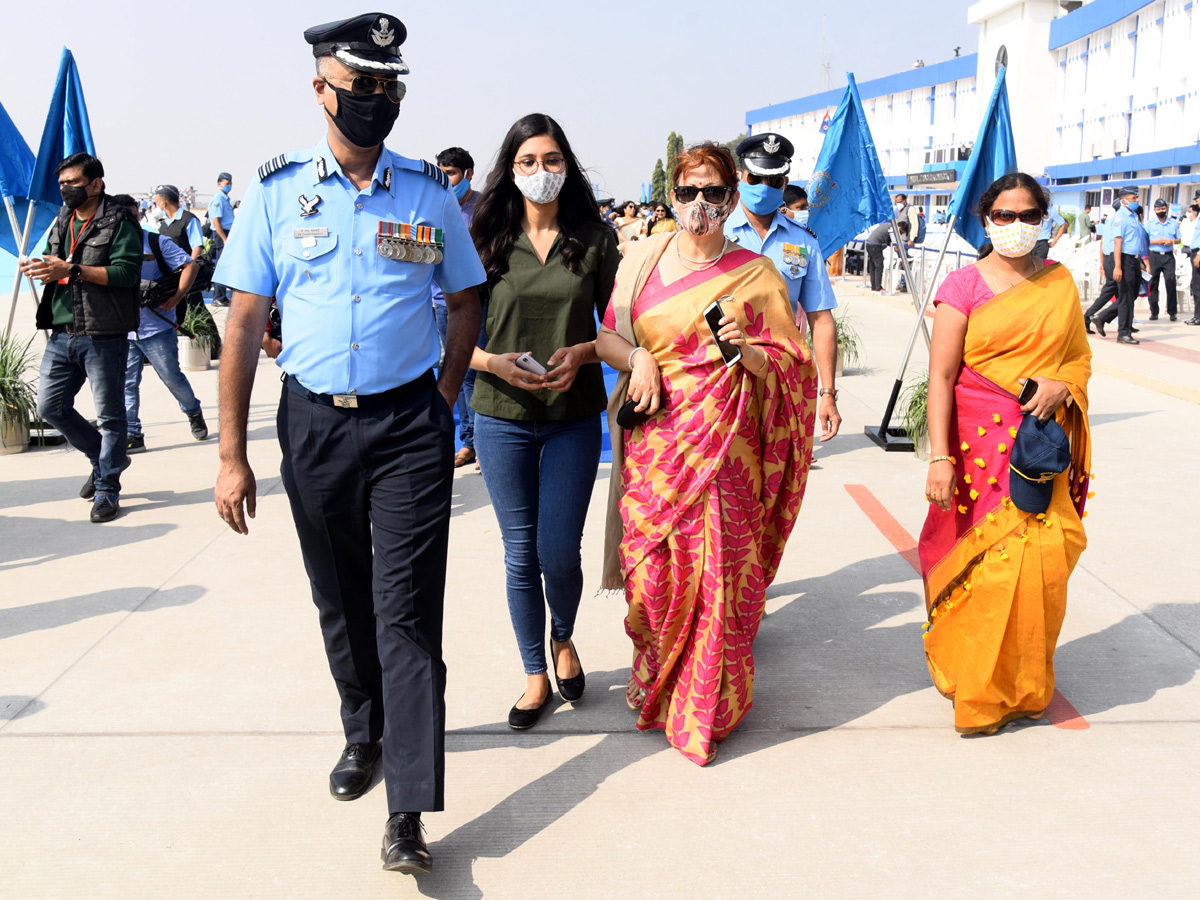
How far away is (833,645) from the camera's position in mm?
4449

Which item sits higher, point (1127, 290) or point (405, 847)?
point (1127, 290)

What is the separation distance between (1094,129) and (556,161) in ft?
159

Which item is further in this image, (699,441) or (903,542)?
(903,542)

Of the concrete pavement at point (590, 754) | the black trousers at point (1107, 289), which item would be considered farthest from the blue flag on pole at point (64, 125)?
the black trousers at point (1107, 289)

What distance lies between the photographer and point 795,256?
15.0 feet

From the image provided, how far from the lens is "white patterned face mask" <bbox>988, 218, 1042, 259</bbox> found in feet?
11.7

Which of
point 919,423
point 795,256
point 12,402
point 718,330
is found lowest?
point 919,423

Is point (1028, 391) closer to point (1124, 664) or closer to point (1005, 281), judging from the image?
point (1005, 281)

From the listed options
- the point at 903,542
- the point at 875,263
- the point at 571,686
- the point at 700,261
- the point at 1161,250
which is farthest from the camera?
the point at 875,263

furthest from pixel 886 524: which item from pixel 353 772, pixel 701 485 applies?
pixel 353 772

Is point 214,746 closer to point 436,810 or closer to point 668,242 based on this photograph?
point 436,810

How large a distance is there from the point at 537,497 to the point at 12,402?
19.8 ft

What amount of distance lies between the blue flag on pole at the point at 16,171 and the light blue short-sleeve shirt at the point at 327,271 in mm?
6491

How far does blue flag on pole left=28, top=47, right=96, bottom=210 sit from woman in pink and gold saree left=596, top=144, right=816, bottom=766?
603 centimetres
